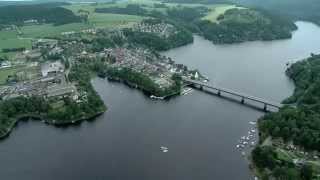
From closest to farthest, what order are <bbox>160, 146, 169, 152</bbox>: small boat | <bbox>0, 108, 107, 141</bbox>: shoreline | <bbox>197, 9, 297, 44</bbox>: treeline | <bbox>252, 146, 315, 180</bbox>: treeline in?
<bbox>252, 146, 315, 180</bbox>: treeline → <bbox>160, 146, 169, 152</bbox>: small boat → <bbox>0, 108, 107, 141</bbox>: shoreline → <bbox>197, 9, 297, 44</bbox>: treeline

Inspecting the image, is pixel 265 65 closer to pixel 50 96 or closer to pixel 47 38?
pixel 50 96

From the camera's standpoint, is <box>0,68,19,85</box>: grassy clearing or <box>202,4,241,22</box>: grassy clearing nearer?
<box>0,68,19,85</box>: grassy clearing

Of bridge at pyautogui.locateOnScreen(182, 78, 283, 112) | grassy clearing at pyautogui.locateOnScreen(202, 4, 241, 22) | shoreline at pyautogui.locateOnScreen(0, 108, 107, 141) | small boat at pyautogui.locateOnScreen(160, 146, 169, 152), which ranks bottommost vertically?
shoreline at pyautogui.locateOnScreen(0, 108, 107, 141)

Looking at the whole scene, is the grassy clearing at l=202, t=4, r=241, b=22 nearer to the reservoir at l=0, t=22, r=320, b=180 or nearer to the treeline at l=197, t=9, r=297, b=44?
the treeline at l=197, t=9, r=297, b=44

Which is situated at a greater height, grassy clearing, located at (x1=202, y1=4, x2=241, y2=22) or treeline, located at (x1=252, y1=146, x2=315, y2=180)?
grassy clearing, located at (x1=202, y1=4, x2=241, y2=22)

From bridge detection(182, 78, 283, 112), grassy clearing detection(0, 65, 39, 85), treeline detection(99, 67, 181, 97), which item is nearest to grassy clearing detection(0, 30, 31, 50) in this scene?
grassy clearing detection(0, 65, 39, 85)

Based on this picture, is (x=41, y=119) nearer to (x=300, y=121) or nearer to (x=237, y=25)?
(x=300, y=121)

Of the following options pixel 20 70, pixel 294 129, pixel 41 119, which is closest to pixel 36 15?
pixel 20 70
